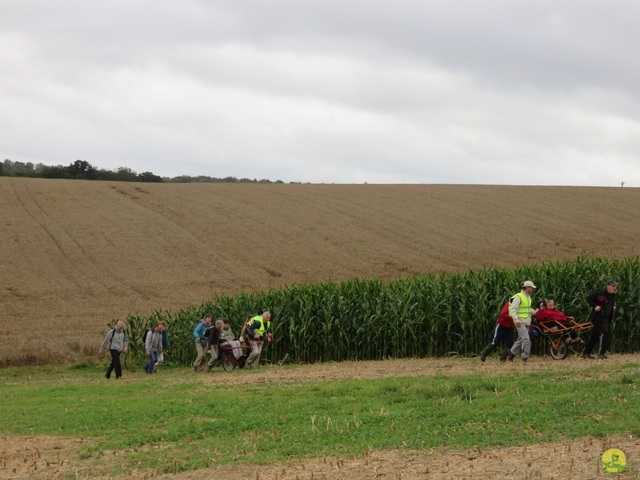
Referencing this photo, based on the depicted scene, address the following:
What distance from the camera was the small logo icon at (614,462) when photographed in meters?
8.12

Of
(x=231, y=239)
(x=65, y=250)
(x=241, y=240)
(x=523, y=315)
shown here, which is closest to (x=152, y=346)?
(x=523, y=315)

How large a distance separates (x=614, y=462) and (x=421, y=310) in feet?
49.1

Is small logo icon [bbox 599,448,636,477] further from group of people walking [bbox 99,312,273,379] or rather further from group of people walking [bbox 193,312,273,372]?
group of people walking [bbox 193,312,273,372]

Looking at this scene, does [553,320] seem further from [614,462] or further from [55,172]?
[55,172]

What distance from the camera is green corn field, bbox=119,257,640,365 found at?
73.2ft

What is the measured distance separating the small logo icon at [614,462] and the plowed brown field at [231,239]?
68.6 feet

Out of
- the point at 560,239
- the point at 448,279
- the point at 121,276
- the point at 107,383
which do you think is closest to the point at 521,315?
the point at 448,279

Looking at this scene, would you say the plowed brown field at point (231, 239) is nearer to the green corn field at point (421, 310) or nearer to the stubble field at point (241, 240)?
the stubble field at point (241, 240)

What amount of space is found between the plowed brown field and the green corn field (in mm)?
7529

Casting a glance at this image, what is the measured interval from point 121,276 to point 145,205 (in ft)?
49.3

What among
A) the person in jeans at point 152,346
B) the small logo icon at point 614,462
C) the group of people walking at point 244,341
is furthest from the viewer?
the person in jeans at point 152,346

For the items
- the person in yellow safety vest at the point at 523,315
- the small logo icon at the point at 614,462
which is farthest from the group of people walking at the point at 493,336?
the small logo icon at the point at 614,462

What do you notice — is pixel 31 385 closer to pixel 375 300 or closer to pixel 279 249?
pixel 375 300

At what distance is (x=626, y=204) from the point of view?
54312 mm
